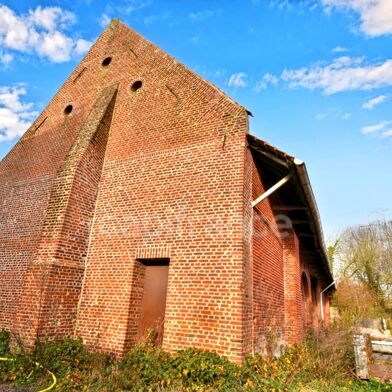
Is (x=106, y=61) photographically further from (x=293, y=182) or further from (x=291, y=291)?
(x=291, y=291)

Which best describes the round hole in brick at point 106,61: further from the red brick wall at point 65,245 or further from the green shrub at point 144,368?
the green shrub at point 144,368

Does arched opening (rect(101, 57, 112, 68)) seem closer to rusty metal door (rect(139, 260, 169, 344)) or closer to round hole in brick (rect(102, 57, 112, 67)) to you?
round hole in brick (rect(102, 57, 112, 67))

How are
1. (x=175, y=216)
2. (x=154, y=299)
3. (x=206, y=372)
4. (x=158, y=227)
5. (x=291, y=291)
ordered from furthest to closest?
(x=291, y=291)
(x=158, y=227)
(x=175, y=216)
(x=154, y=299)
(x=206, y=372)

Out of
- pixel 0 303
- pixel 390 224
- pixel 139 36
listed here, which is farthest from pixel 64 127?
pixel 390 224

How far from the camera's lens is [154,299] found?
21.3 ft

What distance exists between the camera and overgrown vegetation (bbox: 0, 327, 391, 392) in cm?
480

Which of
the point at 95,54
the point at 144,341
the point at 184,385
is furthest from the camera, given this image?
the point at 95,54

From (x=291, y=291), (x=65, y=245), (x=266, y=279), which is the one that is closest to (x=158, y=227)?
(x=65, y=245)

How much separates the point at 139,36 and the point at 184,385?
10.0 m

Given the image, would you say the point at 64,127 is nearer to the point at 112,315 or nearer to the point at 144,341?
the point at 112,315

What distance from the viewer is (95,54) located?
11.1 m

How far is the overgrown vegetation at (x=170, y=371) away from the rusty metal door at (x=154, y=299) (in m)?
0.42

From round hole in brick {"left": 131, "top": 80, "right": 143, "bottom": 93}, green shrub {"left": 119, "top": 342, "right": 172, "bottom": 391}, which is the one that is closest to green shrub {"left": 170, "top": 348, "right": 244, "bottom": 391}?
green shrub {"left": 119, "top": 342, "right": 172, "bottom": 391}

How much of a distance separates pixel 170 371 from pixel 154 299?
5.48ft
